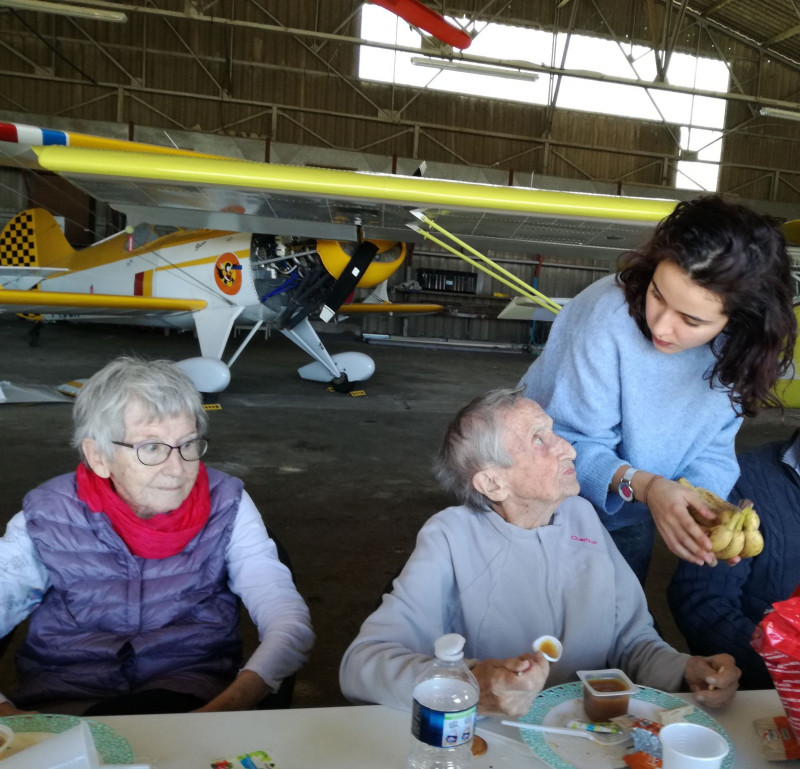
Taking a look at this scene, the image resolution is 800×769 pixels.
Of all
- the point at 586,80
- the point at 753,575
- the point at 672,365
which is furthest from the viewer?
the point at 586,80

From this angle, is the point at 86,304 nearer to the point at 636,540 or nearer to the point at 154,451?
the point at 154,451

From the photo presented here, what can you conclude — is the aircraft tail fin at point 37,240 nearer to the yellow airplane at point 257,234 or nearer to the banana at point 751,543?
the yellow airplane at point 257,234

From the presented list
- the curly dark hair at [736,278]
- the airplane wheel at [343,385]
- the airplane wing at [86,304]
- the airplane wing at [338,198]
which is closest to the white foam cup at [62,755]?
the curly dark hair at [736,278]

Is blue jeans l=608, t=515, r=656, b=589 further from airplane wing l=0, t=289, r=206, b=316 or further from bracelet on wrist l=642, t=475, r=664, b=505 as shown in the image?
airplane wing l=0, t=289, r=206, b=316

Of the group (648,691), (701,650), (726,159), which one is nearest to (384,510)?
(701,650)

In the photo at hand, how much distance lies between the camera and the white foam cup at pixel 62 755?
658mm

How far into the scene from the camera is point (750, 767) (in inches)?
35.3

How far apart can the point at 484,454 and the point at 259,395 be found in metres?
5.81

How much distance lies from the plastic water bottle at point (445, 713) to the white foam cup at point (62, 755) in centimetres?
35

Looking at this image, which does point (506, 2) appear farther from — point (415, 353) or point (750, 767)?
point (750, 767)

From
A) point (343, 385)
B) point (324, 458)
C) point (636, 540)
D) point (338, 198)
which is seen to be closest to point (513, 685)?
point (636, 540)

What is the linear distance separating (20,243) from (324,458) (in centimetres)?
748

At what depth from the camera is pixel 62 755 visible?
2.21 ft

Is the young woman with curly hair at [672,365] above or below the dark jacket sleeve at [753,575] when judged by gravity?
above
